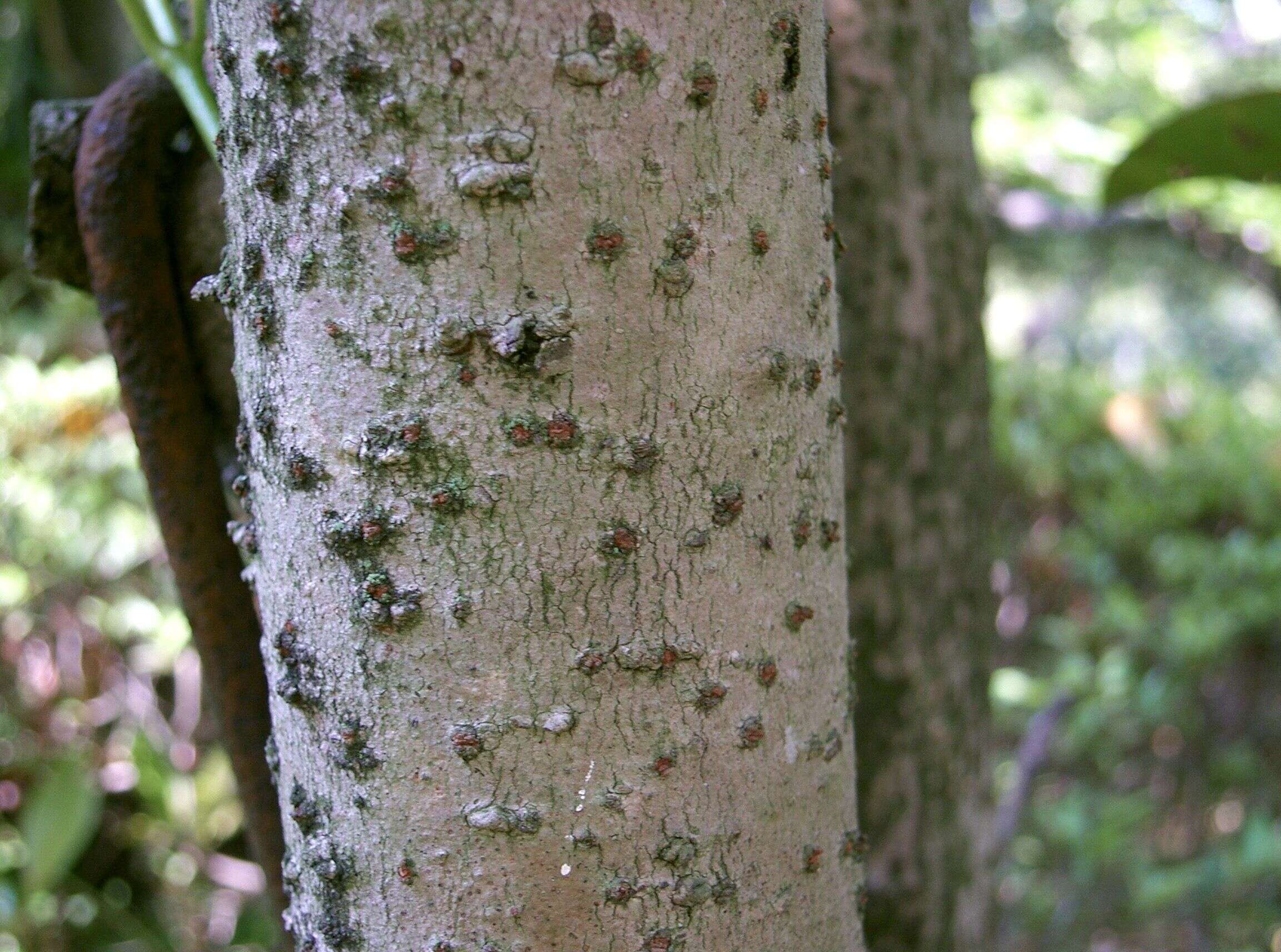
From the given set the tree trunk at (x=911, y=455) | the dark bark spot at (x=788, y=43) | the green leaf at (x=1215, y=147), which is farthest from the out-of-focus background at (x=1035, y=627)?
the dark bark spot at (x=788, y=43)

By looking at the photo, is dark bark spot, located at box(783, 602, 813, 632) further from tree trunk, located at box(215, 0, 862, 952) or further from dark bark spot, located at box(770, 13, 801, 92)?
dark bark spot, located at box(770, 13, 801, 92)

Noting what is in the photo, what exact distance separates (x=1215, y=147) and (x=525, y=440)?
0.85 meters

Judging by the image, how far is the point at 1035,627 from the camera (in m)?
2.40

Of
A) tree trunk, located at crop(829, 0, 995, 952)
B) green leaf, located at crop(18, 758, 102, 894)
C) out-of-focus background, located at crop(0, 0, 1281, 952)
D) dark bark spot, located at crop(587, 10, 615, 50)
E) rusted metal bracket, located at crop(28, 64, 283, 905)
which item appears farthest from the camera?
out-of-focus background, located at crop(0, 0, 1281, 952)

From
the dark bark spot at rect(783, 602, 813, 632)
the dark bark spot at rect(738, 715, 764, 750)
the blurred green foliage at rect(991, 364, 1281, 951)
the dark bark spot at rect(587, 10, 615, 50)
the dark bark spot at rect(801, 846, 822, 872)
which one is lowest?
the blurred green foliage at rect(991, 364, 1281, 951)

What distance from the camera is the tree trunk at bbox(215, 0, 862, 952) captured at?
368 mm

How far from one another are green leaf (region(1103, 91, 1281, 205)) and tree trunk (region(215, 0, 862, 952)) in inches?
26.2

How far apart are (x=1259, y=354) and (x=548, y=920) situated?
6.87 m

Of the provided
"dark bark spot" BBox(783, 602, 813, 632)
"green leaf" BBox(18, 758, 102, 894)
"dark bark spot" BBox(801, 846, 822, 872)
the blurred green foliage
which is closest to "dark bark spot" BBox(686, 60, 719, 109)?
"dark bark spot" BBox(783, 602, 813, 632)

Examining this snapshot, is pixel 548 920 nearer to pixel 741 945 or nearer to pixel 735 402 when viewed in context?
pixel 741 945

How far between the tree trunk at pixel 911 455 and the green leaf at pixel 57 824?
1.23m

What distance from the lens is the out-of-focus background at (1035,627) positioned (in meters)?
1.77

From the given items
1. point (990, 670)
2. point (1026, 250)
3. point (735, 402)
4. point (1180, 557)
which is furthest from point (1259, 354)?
point (735, 402)

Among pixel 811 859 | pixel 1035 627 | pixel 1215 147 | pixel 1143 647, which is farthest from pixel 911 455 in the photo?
pixel 1035 627
